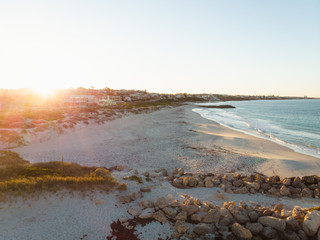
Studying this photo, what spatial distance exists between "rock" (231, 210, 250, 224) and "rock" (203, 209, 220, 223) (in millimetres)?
619

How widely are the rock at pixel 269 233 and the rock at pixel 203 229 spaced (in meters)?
1.58

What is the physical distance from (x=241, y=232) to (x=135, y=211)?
390 cm

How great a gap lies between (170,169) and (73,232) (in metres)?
7.75

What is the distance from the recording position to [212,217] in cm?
701

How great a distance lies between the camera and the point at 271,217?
22.2ft

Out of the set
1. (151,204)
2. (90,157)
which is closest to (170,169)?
(151,204)

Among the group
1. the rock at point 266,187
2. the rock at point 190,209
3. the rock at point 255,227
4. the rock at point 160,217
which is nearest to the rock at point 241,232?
the rock at point 255,227

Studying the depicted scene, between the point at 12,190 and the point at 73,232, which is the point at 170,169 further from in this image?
the point at 12,190

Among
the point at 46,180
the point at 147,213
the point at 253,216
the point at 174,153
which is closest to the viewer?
the point at 253,216

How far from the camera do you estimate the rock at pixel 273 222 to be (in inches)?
253

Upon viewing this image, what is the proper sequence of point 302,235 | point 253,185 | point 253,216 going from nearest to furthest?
point 302,235 → point 253,216 → point 253,185

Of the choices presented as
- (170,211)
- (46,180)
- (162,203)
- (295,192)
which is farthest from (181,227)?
(295,192)

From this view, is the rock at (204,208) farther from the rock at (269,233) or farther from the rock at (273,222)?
the rock at (269,233)

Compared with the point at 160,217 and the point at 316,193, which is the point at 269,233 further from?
the point at 316,193
